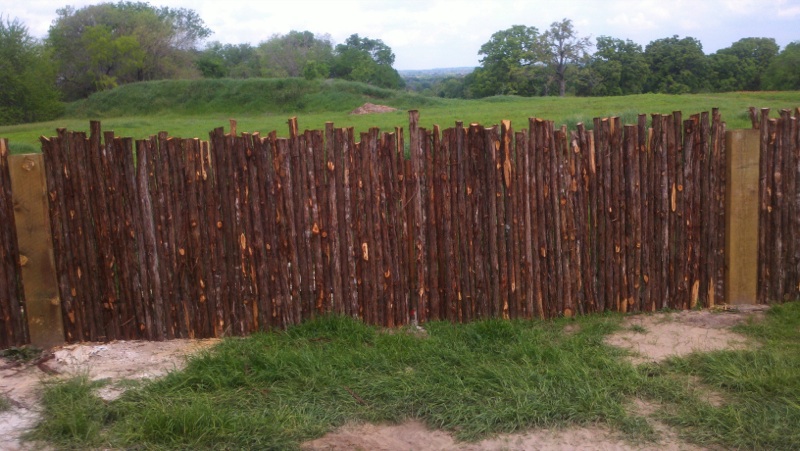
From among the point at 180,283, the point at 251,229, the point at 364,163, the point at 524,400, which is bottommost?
the point at 524,400

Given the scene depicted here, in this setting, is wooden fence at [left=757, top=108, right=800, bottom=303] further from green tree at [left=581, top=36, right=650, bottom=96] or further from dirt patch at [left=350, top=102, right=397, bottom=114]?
green tree at [left=581, top=36, right=650, bottom=96]

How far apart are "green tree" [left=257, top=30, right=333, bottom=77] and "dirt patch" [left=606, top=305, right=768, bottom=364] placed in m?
60.3

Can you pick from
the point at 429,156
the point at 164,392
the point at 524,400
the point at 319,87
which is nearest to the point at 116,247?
the point at 164,392

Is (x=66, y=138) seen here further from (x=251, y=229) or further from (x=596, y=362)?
(x=596, y=362)

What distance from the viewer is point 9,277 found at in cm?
680

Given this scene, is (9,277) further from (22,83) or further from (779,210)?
(22,83)

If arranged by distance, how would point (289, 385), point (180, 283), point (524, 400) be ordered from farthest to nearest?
point (180, 283), point (289, 385), point (524, 400)

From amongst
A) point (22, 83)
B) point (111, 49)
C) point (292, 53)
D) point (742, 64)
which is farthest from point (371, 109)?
point (292, 53)

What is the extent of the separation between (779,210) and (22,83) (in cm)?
4573

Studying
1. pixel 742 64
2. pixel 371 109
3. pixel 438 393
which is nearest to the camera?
pixel 438 393

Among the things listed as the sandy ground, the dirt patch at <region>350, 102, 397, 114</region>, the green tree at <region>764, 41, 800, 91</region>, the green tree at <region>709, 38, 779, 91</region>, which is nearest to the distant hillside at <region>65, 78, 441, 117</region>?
the dirt patch at <region>350, 102, 397, 114</region>

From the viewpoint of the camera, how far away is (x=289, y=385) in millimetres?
5656

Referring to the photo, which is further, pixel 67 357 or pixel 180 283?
pixel 180 283

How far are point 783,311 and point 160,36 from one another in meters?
59.6
